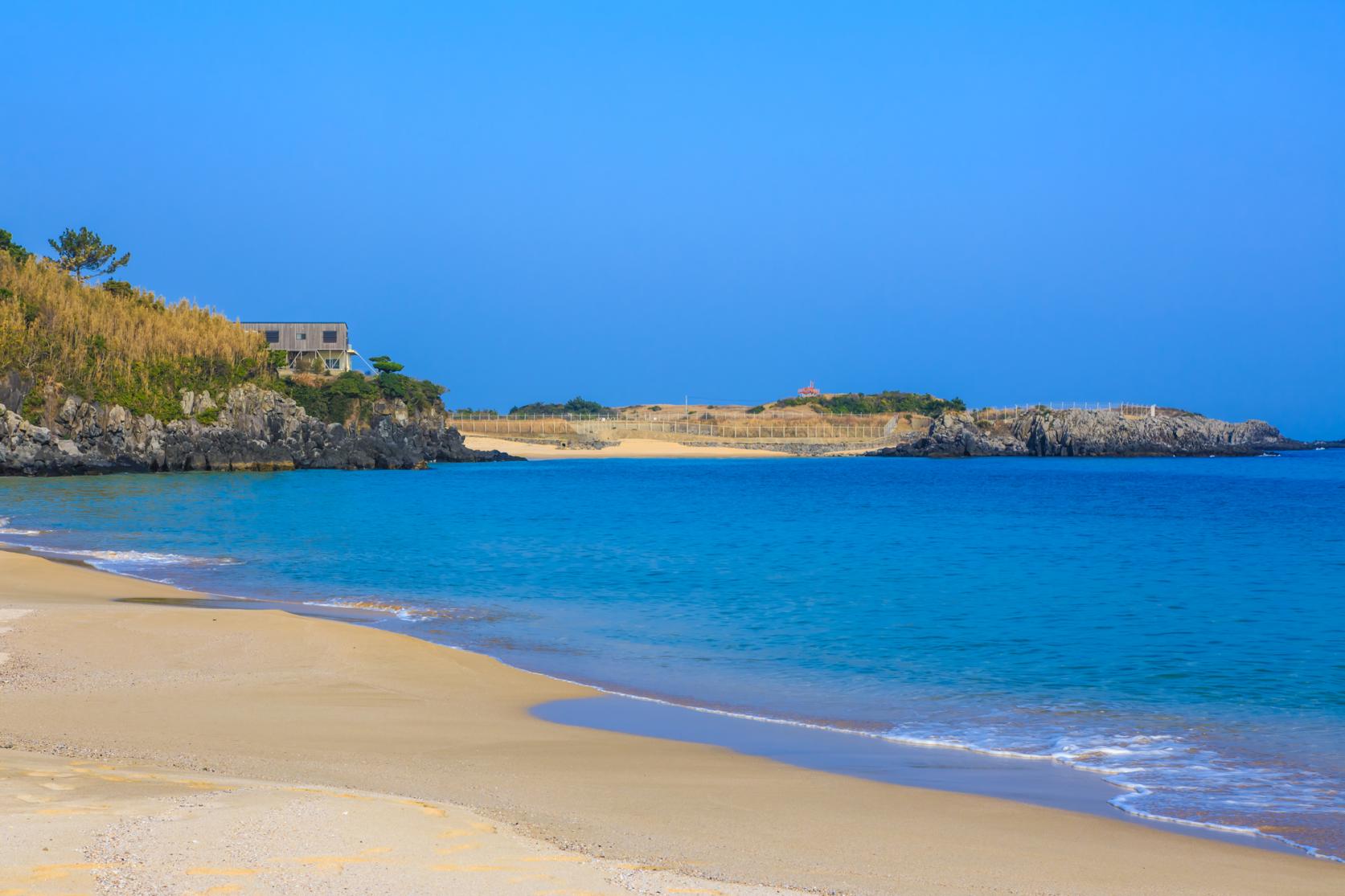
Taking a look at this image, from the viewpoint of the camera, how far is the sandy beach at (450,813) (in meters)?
4.70

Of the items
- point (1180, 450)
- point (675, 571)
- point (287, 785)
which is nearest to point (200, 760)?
point (287, 785)

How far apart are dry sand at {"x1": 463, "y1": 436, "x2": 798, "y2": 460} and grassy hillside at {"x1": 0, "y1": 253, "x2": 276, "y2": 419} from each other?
30.1 m

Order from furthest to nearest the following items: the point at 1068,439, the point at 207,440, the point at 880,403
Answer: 1. the point at 880,403
2. the point at 1068,439
3. the point at 207,440

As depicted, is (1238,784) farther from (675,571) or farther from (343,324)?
(343,324)

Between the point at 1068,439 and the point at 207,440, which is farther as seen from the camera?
the point at 1068,439

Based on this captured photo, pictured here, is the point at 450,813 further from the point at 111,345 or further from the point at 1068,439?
the point at 1068,439

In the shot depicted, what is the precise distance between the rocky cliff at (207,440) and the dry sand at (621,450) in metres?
24.2

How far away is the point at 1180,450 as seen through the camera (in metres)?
109

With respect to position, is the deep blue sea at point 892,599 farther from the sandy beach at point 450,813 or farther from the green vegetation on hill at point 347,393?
the green vegetation on hill at point 347,393

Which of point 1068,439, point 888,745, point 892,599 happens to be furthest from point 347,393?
point 888,745

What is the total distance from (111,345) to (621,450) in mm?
56197

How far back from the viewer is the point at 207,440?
57.1 metres

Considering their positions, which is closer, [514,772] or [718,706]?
[514,772]

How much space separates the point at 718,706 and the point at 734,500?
110 ft
